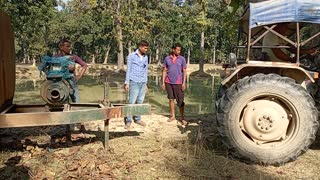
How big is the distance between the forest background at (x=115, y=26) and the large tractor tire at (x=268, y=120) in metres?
18.6

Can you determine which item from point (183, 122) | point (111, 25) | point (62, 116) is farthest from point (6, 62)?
point (111, 25)

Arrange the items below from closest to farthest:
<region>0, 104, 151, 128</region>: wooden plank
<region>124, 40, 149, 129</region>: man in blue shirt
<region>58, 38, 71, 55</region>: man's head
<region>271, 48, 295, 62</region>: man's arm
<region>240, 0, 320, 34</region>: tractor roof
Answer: <region>0, 104, 151, 128</region>: wooden plank
<region>240, 0, 320, 34</region>: tractor roof
<region>271, 48, 295, 62</region>: man's arm
<region>58, 38, 71, 55</region>: man's head
<region>124, 40, 149, 129</region>: man in blue shirt

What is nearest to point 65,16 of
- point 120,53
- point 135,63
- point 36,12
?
point 120,53

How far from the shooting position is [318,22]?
4.70 metres

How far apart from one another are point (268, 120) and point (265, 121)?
0.14 feet

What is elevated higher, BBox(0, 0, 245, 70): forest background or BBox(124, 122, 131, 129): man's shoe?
BBox(0, 0, 245, 70): forest background

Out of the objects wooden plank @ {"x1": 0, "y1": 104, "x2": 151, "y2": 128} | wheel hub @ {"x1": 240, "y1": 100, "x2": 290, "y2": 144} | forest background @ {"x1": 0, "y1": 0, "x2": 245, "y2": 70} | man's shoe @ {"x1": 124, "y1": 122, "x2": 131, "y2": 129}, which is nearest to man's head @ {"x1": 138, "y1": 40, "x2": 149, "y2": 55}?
man's shoe @ {"x1": 124, "y1": 122, "x2": 131, "y2": 129}

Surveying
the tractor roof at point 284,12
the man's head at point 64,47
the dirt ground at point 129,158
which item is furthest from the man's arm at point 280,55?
the man's head at point 64,47

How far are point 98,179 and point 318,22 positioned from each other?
3540 millimetres

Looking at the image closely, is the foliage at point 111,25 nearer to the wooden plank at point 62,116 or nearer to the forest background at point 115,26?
the forest background at point 115,26

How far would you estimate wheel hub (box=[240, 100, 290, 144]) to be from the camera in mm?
4633

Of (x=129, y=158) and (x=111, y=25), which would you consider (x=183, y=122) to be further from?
(x=111, y=25)

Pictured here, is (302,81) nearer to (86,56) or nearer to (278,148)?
(278,148)

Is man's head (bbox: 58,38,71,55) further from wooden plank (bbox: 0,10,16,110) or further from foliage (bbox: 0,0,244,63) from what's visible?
foliage (bbox: 0,0,244,63)
